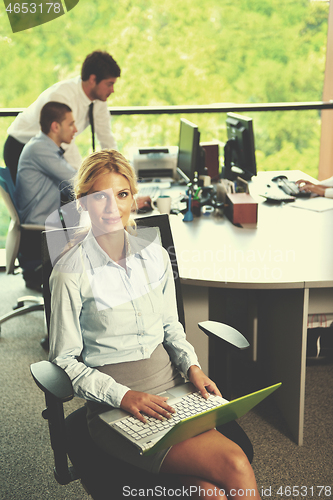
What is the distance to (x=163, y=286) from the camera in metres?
1.43

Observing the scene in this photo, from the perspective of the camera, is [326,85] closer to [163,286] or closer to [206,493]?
[163,286]

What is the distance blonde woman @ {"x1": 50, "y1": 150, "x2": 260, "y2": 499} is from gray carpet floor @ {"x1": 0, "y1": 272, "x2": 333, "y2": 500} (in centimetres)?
66

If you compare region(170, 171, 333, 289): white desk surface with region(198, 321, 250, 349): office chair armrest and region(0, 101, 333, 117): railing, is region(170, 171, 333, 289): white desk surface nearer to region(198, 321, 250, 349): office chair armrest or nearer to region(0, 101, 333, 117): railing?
region(198, 321, 250, 349): office chair armrest

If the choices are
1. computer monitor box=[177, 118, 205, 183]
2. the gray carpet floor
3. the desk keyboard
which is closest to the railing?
computer monitor box=[177, 118, 205, 183]

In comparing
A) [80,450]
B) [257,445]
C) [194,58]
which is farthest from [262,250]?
[194,58]

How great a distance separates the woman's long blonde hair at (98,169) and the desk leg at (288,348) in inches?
32.3

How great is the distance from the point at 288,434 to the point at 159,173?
2.10 meters

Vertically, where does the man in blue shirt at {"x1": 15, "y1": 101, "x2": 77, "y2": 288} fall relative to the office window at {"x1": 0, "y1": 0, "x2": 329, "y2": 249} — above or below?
below

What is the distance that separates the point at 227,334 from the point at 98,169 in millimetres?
611

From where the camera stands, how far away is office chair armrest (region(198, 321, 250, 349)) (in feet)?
4.35

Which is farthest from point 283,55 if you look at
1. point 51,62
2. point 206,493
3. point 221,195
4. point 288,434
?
point 206,493

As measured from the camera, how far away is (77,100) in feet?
11.6

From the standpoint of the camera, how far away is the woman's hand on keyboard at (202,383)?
1.28 metres

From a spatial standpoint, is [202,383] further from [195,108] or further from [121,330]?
[195,108]
